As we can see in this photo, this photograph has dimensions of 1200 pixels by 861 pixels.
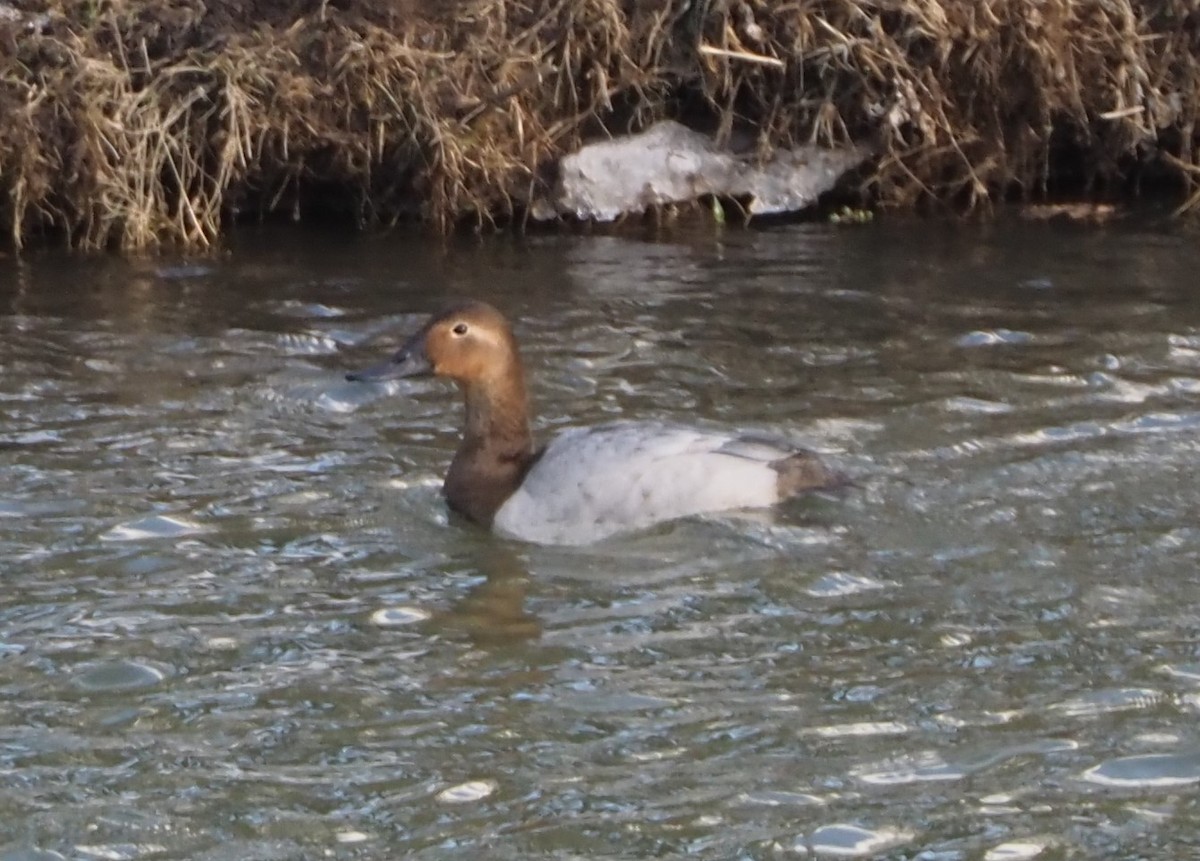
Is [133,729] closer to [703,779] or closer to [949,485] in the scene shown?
[703,779]

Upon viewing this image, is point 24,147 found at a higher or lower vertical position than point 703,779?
higher

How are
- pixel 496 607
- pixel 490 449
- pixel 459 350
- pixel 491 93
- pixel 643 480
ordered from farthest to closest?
pixel 491 93
pixel 459 350
pixel 490 449
pixel 643 480
pixel 496 607

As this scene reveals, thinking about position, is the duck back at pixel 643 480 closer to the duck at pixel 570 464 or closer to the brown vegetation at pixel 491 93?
the duck at pixel 570 464

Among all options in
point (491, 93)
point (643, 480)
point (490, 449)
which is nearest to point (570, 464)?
point (643, 480)

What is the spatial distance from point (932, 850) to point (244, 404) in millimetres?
4406

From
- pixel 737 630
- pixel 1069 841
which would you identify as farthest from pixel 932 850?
pixel 737 630

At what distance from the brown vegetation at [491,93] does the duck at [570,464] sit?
12.9 feet

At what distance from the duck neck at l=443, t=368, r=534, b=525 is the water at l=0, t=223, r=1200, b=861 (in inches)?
4.7

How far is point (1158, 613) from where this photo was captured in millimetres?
5371

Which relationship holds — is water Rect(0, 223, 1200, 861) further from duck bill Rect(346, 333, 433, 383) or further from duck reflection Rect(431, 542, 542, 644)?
duck bill Rect(346, 333, 433, 383)

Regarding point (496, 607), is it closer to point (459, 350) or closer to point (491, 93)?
point (459, 350)

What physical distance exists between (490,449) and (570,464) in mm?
448

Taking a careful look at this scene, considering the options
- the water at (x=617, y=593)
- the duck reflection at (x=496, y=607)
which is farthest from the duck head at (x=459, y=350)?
the duck reflection at (x=496, y=607)

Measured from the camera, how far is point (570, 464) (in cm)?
650
